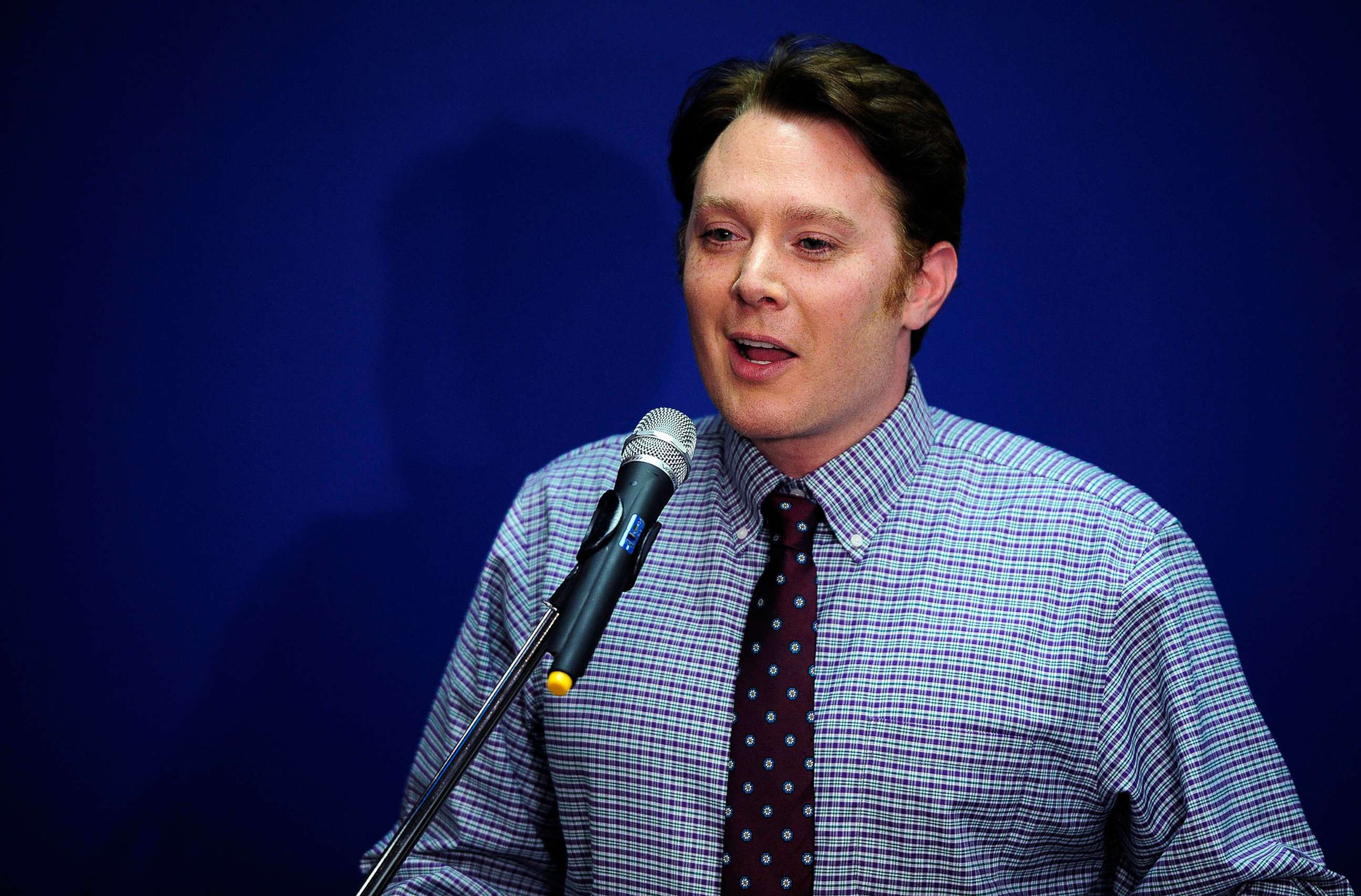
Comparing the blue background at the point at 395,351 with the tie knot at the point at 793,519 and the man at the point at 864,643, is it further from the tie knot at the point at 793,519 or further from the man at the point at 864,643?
the tie knot at the point at 793,519

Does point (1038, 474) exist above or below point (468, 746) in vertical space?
above

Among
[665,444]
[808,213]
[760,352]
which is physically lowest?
[665,444]

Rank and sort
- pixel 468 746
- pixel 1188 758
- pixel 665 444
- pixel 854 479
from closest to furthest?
pixel 468 746 → pixel 665 444 → pixel 1188 758 → pixel 854 479

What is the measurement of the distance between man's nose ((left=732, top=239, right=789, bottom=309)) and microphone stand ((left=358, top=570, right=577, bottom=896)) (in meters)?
0.53

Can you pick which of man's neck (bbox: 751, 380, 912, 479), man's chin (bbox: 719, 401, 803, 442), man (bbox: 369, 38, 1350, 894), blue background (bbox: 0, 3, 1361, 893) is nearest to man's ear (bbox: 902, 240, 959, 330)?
man (bbox: 369, 38, 1350, 894)

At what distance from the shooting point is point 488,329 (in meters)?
1.99

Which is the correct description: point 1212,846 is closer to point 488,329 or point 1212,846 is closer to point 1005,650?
point 1005,650

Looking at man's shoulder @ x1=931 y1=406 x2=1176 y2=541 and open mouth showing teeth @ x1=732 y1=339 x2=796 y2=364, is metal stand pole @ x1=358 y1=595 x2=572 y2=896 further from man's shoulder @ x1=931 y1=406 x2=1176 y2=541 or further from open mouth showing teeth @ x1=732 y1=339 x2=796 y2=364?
man's shoulder @ x1=931 y1=406 x2=1176 y2=541

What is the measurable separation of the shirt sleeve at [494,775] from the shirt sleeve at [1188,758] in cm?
73

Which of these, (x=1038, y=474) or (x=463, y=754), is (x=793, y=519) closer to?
(x=1038, y=474)

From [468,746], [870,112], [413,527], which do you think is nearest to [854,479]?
[870,112]

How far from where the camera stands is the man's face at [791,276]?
56.1 inches

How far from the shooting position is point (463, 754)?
39.2 inches

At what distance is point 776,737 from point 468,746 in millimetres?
526
